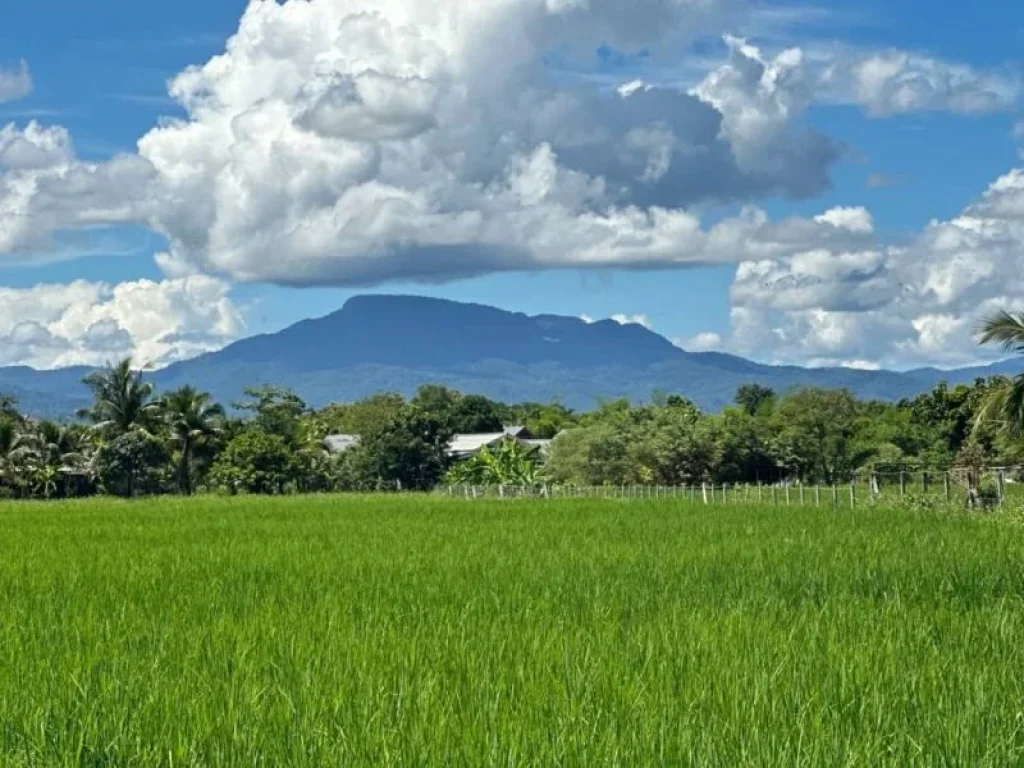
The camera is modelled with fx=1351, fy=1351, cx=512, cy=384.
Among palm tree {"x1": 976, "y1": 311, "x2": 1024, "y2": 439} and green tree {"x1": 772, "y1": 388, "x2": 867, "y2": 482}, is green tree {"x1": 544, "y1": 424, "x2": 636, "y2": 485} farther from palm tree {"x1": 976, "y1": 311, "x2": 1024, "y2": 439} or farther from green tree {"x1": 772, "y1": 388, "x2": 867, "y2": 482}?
palm tree {"x1": 976, "y1": 311, "x2": 1024, "y2": 439}

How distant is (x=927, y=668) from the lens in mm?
6207

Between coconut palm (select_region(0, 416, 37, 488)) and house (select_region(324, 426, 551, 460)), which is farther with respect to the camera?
house (select_region(324, 426, 551, 460))

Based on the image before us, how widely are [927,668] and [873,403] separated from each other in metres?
82.4

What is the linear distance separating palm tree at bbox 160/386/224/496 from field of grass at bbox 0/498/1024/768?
138 ft

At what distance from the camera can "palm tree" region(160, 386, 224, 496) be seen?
5522 cm

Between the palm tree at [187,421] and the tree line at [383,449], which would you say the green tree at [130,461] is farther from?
the palm tree at [187,421]

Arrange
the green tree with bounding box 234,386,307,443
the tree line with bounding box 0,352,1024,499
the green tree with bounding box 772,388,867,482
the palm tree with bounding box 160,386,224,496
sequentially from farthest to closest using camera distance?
the green tree with bounding box 234,386,307,443
the green tree with bounding box 772,388,867,482
the palm tree with bounding box 160,386,224,496
the tree line with bounding box 0,352,1024,499

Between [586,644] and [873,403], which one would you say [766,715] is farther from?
[873,403]

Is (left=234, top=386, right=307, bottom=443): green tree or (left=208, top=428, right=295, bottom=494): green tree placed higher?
(left=234, top=386, right=307, bottom=443): green tree

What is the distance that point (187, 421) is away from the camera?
2189 inches

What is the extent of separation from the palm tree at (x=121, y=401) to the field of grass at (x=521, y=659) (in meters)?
41.7

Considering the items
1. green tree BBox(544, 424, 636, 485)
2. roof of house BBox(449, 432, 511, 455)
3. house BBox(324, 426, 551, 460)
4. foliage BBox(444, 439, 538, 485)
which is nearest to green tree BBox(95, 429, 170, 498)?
foliage BBox(444, 439, 538, 485)

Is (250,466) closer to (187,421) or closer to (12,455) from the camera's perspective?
(187,421)

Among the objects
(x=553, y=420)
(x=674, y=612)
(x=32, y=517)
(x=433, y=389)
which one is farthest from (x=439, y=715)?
(x=553, y=420)
